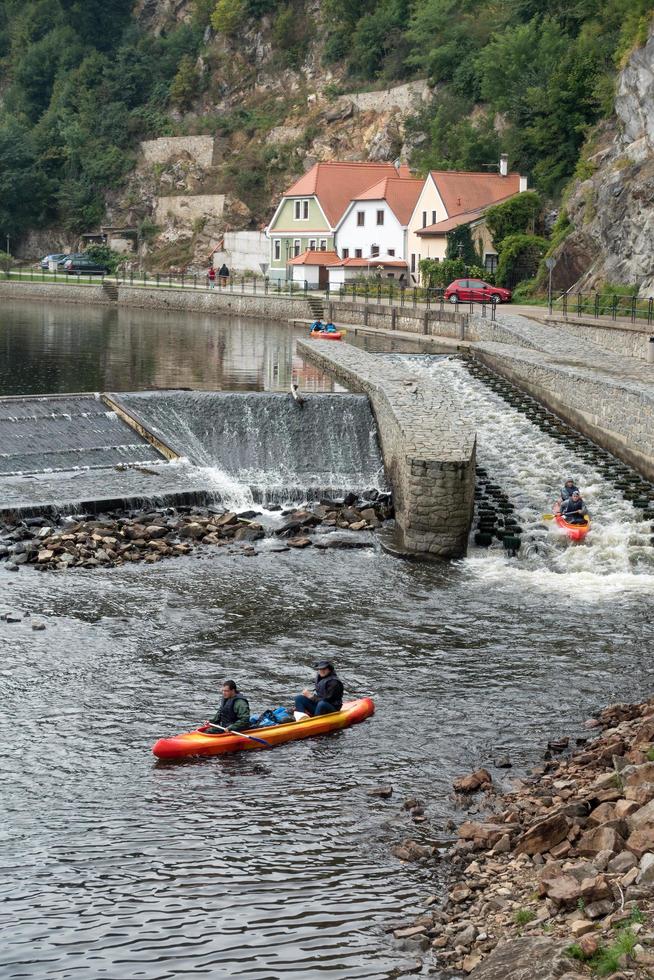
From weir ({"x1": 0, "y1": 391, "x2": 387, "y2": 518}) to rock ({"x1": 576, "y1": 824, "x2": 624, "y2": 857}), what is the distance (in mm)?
15428

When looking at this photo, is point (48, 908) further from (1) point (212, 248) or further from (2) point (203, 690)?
(1) point (212, 248)

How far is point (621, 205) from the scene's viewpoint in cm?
4997

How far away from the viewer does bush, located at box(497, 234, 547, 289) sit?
199 feet

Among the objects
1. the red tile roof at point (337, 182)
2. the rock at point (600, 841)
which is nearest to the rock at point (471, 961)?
the rock at point (600, 841)

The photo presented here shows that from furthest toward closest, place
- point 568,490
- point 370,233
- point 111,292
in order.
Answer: point 111,292, point 370,233, point 568,490

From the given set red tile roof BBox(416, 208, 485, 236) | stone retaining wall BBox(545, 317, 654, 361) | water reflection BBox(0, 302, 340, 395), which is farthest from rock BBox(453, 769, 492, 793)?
red tile roof BBox(416, 208, 485, 236)

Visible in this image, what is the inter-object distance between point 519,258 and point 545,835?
52280 millimetres

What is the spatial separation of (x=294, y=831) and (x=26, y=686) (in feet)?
17.0

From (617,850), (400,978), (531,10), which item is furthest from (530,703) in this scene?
(531,10)

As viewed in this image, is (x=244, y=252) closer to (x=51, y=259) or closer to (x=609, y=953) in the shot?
(x=51, y=259)

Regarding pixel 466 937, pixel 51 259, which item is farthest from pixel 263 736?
pixel 51 259

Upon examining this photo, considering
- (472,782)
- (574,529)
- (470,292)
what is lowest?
(472,782)

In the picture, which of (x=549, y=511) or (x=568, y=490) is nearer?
(x=568, y=490)

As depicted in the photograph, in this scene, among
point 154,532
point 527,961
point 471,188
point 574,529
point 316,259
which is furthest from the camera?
point 316,259
